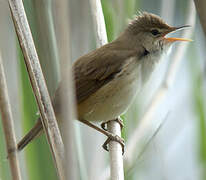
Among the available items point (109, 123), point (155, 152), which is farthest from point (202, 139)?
Answer: point (109, 123)

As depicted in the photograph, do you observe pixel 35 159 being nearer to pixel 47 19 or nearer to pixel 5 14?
pixel 47 19

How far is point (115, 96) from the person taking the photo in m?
2.29

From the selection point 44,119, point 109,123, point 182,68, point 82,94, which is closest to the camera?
point 44,119

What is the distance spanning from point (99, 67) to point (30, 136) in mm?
675

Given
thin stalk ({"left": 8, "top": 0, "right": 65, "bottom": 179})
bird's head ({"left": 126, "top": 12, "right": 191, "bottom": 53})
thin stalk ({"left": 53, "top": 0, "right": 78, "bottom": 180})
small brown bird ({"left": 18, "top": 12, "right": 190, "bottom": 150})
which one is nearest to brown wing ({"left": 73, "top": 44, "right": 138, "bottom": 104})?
small brown bird ({"left": 18, "top": 12, "right": 190, "bottom": 150})

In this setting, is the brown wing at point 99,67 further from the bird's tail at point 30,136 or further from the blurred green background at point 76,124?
the bird's tail at point 30,136

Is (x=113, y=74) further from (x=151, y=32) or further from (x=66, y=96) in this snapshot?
(x=66, y=96)

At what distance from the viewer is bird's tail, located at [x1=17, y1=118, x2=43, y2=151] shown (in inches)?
74.6

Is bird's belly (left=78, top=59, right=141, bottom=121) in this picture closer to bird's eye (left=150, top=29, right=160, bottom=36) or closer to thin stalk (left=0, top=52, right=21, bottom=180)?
bird's eye (left=150, top=29, right=160, bottom=36)

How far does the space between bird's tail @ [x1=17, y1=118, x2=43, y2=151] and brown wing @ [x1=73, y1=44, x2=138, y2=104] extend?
17.4 inches

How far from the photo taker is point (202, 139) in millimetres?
2014

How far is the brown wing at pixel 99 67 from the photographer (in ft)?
7.57

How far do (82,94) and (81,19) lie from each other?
44cm

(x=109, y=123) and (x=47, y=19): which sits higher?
(x=47, y=19)
